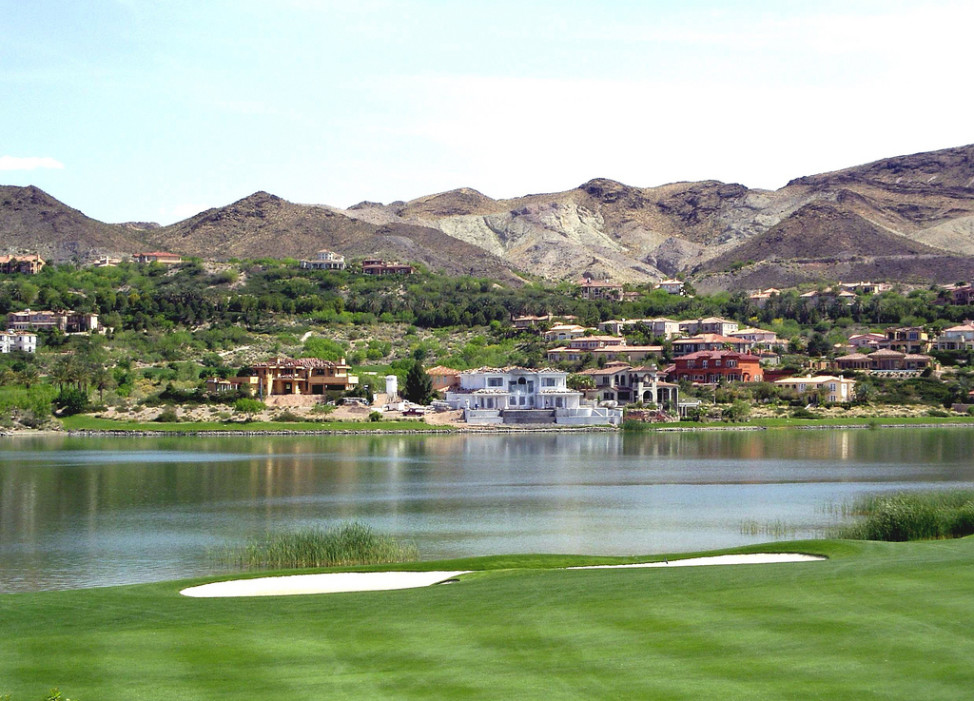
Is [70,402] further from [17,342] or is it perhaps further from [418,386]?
[17,342]

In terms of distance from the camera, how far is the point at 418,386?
10088 centimetres

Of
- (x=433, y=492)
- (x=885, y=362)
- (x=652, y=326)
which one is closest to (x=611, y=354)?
(x=652, y=326)

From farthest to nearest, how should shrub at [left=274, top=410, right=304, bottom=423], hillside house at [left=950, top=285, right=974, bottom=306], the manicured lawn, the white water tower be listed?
hillside house at [left=950, top=285, right=974, bottom=306]
the white water tower
shrub at [left=274, top=410, right=304, bottom=423]
the manicured lawn

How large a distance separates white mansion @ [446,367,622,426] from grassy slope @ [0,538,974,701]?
77.5 m

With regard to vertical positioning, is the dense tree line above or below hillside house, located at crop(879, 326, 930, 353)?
above

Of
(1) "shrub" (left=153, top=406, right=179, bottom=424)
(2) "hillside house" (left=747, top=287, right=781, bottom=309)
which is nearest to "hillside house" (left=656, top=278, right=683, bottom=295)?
(2) "hillside house" (left=747, top=287, right=781, bottom=309)

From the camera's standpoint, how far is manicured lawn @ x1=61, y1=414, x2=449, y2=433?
88938 millimetres

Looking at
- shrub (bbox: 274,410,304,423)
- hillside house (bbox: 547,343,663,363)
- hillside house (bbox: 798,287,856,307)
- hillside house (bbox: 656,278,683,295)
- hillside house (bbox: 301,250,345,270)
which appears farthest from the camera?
hillside house (bbox: 301,250,345,270)

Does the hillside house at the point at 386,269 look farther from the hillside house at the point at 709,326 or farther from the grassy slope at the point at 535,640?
the grassy slope at the point at 535,640

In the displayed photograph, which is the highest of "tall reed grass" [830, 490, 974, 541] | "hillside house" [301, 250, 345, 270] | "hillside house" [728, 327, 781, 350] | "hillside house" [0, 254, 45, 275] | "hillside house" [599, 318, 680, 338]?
"hillside house" [301, 250, 345, 270]

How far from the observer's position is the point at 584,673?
44.6 ft

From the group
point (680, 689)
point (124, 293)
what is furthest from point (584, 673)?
point (124, 293)

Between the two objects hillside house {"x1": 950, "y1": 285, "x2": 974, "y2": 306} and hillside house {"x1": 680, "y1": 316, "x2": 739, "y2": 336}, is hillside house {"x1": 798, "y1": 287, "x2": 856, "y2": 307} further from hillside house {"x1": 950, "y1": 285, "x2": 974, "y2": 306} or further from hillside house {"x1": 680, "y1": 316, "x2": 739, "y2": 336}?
hillside house {"x1": 680, "y1": 316, "x2": 739, "y2": 336}

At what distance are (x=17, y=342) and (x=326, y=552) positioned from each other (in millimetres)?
99254
